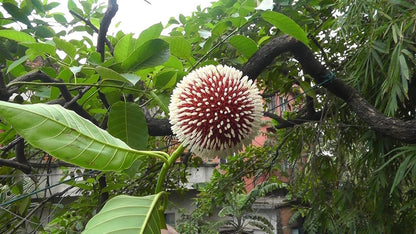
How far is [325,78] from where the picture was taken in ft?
3.88

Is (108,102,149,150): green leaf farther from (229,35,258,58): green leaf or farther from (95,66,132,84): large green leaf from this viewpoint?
(229,35,258,58): green leaf

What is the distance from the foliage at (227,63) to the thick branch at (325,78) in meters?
0.06

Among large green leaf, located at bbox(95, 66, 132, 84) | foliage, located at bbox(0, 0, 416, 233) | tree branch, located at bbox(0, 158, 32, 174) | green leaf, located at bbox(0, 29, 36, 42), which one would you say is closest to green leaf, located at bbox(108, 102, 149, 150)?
foliage, located at bbox(0, 0, 416, 233)

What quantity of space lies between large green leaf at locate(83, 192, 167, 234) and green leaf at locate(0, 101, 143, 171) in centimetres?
4

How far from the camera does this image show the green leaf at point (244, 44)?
775 mm

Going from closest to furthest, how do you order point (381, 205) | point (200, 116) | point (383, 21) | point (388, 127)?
point (200, 116), point (388, 127), point (383, 21), point (381, 205)

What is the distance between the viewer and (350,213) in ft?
5.95

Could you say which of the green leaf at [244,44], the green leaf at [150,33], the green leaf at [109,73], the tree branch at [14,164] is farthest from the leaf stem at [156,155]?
the tree branch at [14,164]

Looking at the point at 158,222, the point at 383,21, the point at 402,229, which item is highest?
the point at 383,21

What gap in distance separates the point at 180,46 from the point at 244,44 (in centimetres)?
15

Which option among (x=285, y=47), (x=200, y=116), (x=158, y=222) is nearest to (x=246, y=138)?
(x=200, y=116)

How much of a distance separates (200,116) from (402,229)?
1.56 m

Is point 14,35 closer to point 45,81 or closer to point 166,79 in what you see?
point 45,81

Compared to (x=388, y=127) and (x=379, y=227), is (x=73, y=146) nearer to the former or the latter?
(x=388, y=127)
